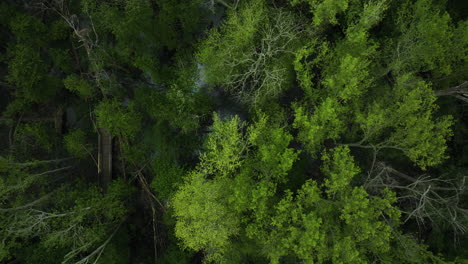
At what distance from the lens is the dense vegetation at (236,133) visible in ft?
39.0

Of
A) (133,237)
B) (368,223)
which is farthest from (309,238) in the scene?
(133,237)

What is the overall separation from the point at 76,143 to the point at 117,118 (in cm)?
333

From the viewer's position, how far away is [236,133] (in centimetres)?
1271

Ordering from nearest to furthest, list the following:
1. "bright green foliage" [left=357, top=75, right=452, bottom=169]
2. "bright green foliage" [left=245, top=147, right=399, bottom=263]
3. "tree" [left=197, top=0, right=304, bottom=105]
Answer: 1. "bright green foliage" [left=245, top=147, right=399, bottom=263]
2. "bright green foliage" [left=357, top=75, right=452, bottom=169]
3. "tree" [left=197, top=0, right=304, bottom=105]

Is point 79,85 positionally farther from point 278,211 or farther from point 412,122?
point 412,122

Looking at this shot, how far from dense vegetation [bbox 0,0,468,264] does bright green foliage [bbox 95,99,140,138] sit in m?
0.10

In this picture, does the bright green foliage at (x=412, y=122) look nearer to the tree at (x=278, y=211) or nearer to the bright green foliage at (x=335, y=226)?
the tree at (x=278, y=211)

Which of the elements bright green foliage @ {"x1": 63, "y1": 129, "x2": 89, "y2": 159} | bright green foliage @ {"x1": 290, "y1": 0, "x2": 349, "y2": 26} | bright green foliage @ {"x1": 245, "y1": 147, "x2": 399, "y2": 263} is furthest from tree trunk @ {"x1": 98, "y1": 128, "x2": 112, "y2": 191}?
bright green foliage @ {"x1": 290, "y1": 0, "x2": 349, "y2": 26}

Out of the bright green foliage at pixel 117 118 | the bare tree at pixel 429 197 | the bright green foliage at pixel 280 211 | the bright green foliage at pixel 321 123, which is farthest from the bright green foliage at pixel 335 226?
the bright green foliage at pixel 117 118

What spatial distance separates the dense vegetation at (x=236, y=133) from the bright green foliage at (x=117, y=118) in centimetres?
10

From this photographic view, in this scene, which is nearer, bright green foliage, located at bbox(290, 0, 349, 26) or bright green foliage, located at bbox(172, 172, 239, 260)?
bright green foliage, located at bbox(172, 172, 239, 260)

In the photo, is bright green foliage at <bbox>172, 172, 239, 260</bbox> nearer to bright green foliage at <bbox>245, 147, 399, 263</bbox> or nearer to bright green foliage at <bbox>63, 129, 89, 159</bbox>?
bright green foliage at <bbox>245, 147, 399, 263</bbox>

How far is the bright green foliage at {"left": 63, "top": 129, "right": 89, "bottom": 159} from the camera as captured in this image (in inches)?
588

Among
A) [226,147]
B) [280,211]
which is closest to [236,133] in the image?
[226,147]
